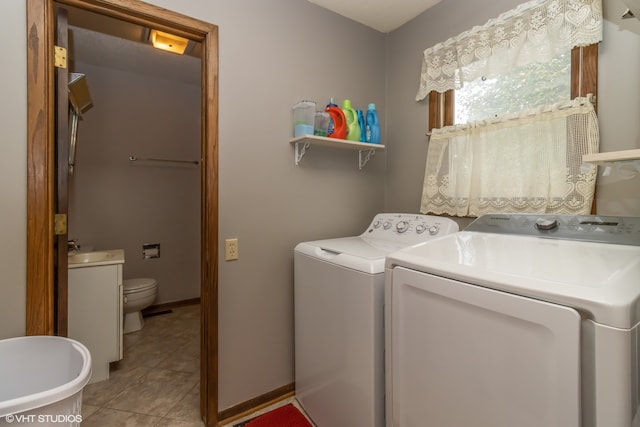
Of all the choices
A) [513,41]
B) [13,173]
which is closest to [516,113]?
[513,41]

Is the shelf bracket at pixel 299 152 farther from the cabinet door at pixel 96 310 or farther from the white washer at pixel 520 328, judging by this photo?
the cabinet door at pixel 96 310

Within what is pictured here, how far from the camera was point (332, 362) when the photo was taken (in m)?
1.48

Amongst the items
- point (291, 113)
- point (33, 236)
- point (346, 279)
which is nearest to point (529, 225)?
point (346, 279)

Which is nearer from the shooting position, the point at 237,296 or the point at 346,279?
the point at 346,279

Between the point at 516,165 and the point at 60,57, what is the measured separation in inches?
86.6

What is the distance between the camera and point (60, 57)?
1338 millimetres

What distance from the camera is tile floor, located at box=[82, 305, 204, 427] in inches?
66.9

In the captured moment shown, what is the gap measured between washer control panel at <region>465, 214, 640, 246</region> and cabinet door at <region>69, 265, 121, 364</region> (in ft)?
7.58

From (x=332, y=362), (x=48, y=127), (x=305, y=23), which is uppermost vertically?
(x=305, y=23)

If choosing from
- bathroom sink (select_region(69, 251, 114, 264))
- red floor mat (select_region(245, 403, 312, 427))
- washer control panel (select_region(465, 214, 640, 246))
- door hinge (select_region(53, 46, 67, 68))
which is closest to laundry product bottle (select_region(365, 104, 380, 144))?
washer control panel (select_region(465, 214, 640, 246))

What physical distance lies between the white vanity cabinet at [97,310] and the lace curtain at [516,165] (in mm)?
2177

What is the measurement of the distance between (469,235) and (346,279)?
0.58m

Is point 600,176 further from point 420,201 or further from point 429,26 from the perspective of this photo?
point 429,26

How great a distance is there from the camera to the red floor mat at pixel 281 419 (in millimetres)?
1638
